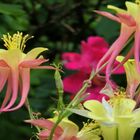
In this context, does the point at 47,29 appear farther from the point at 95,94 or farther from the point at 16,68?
the point at 16,68

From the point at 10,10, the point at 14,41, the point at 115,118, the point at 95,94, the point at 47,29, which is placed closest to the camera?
the point at 115,118

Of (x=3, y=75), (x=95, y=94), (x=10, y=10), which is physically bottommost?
(x=95, y=94)

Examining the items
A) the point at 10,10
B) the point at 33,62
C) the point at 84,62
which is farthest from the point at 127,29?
the point at 84,62

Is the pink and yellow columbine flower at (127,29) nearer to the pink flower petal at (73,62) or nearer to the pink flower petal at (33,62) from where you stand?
the pink flower petal at (33,62)

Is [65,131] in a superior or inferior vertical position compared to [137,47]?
inferior

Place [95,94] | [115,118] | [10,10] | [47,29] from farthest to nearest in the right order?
[47,29] < [10,10] < [95,94] < [115,118]

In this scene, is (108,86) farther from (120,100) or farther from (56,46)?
(56,46)
